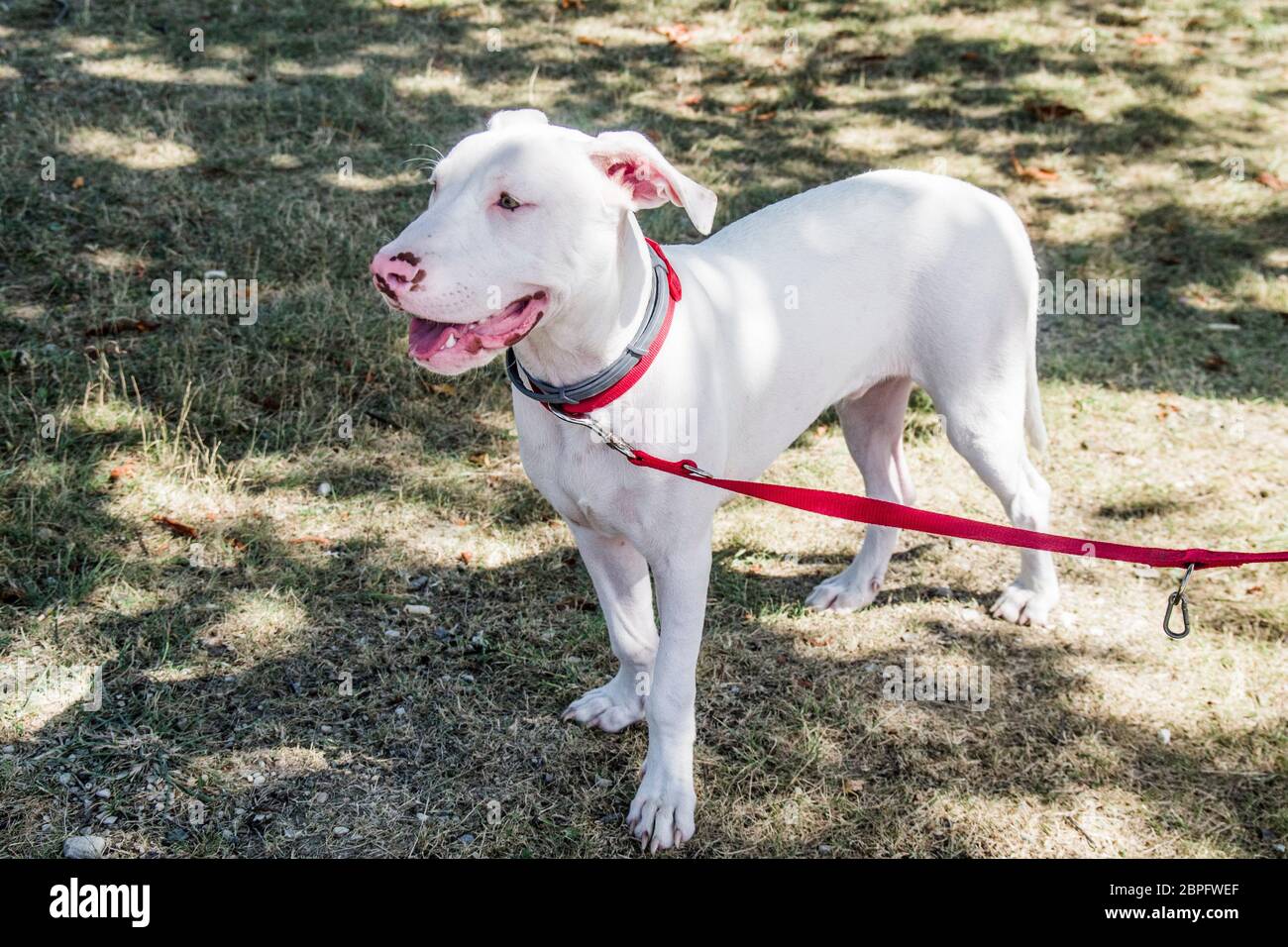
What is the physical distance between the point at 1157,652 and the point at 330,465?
3321 mm

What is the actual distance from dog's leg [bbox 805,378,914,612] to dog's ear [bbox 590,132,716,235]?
1577mm

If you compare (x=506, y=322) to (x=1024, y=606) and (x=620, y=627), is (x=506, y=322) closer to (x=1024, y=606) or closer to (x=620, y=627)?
A: (x=620, y=627)

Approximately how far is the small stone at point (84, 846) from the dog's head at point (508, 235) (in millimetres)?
1720

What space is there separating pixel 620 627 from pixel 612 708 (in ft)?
1.16

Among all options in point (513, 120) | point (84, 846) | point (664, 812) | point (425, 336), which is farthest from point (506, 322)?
point (84, 846)

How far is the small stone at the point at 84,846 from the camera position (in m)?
3.08

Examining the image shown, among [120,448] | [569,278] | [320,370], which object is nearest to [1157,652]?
[569,278]

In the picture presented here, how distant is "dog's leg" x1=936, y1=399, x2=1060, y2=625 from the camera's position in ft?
12.0

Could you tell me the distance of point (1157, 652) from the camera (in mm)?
4043

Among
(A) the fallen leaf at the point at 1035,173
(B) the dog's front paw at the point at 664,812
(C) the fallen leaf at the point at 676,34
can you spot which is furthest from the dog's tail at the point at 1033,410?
(C) the fallen leaf at the point at 676,34

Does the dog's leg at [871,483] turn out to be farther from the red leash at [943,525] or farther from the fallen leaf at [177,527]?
the fallen leaf at [177,527]

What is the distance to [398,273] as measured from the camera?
2.38 meters

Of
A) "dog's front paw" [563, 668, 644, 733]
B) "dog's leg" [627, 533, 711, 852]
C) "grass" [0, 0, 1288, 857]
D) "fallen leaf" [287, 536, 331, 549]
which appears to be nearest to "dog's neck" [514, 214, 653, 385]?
"dog's leg" [627, 533, 711, 852]
